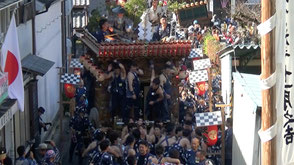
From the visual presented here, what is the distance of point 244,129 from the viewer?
1603 centimetres

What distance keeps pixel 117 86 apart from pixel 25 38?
9.93 feet

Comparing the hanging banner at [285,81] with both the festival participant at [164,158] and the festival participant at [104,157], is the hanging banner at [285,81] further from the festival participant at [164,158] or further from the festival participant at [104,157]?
the festival participant at [104,157]

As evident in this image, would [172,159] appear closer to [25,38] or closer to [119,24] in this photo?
[25,38]

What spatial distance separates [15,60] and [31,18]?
7.42 m

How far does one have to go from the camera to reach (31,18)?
21.7 meters

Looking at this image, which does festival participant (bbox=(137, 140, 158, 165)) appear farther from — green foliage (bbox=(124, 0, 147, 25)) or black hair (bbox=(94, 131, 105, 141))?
green foliage (bbox=(124, 0, 147, 25))

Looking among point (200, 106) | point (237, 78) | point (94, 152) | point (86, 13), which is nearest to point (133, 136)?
point (94, 152)

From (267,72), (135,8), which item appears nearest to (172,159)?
(267,72)

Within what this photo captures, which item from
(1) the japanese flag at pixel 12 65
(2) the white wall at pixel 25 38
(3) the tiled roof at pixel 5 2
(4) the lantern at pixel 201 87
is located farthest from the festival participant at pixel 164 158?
(4) the lantern at pixel 201 87

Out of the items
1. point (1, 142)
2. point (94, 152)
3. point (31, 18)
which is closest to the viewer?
point (94, 152)

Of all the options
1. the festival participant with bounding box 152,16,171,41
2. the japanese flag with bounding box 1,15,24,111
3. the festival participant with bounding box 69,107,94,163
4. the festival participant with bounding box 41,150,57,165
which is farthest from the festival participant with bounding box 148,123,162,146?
the festival participant with bounding box 152,16,171,41

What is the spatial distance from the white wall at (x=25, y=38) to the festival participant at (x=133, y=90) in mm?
2967

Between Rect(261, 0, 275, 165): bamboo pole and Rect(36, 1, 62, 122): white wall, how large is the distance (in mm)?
13730

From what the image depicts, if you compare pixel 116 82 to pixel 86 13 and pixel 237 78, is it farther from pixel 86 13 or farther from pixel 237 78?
pixel 86 13
